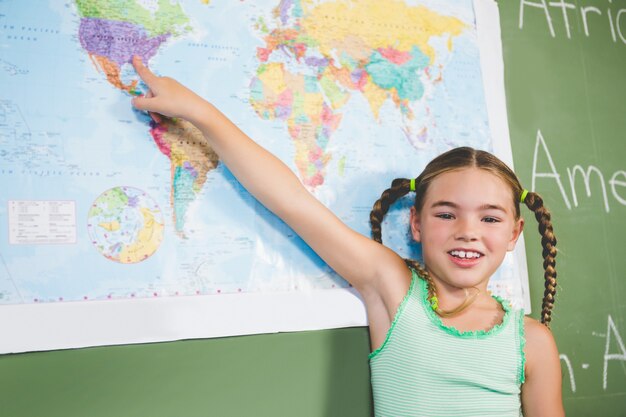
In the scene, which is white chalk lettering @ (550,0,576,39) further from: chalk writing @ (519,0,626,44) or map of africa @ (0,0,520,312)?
map of africa @ (0,0,520,312)

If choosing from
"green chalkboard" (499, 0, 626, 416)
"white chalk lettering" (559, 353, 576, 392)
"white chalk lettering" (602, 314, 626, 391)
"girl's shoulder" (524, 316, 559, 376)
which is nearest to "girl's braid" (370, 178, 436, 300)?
"girl's shoulder" (524, 316, 559, 376)

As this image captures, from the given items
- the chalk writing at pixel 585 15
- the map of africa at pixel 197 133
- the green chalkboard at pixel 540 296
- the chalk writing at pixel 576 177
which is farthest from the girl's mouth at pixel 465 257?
the chalk writing at pixel 585 15

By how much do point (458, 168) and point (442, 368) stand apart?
355 millimetres

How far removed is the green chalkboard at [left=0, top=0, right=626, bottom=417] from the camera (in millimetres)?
770

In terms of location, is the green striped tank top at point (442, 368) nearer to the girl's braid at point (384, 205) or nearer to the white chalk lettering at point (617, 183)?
the girl's braid at point (384, 205)

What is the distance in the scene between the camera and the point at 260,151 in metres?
0.80

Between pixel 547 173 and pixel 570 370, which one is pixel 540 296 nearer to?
pixel 570 370

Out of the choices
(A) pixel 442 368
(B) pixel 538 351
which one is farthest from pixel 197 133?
(B) pixel 538 351

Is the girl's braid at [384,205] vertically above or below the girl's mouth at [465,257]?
above

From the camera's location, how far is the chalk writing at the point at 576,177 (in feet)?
3.61

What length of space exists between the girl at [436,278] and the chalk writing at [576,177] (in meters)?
0.25

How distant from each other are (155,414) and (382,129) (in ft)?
2.15

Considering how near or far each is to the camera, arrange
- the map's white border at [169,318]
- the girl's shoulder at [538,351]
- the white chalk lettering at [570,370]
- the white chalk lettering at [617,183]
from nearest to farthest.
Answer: the map's white border at [169,318] → the girl's shoulder at [538,351] → the white chalk lettering at [570,370] → the white chalk lettering at [617,183]

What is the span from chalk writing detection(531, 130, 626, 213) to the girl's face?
290mm
